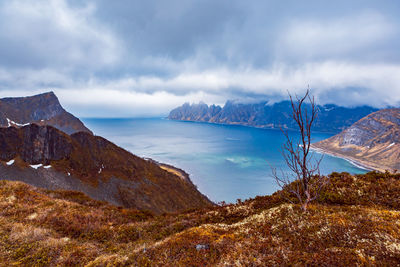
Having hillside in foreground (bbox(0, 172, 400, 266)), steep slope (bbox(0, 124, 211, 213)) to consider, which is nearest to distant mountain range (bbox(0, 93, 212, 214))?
steep slope (bbox(0, 124, 211, 213))

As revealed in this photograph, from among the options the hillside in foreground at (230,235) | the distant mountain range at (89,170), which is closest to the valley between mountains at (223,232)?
the hillside in foreground at (230,235)

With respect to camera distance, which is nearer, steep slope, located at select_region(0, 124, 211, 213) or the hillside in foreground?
the hillside in foreground

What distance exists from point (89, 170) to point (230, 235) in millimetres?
83923

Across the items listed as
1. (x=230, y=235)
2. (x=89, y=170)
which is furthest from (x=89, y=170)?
(x=230, y=235)

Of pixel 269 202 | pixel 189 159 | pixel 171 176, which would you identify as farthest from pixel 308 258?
pixel 189 159

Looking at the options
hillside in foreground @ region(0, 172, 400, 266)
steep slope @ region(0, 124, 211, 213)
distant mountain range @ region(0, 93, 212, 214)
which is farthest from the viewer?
steep slope @ region(0, 124, 211, 213)

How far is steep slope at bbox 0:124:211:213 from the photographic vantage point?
66.8 m

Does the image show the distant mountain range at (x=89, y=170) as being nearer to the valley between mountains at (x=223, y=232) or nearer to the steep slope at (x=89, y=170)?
the steep slope at (x=89, y=170)

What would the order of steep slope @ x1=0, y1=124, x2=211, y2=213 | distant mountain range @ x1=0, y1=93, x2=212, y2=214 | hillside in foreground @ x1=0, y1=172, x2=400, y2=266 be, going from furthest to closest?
steep slope @ x1=0, y1=124, x2=211, y2=213 → distant mountain range @ x1=0, y1=93, x2=212, y2=214 → hillside in foreground @ x1=0, y1=172, x2=400, y2=266

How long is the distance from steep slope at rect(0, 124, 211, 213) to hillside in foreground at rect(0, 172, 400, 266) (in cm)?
5268

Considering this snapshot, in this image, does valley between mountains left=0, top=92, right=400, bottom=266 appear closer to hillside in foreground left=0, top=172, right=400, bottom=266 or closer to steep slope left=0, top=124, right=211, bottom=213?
hillside in foreground left=0, top=172, right=400, bottom=266

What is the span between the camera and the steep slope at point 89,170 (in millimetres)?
66750

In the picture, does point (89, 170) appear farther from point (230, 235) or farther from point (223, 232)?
point (230, 235)

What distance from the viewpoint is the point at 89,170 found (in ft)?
252
